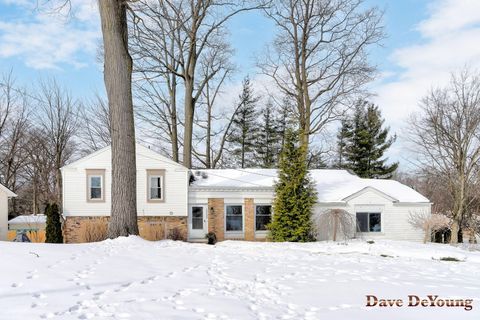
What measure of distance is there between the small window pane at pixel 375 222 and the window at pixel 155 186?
35.2 ft

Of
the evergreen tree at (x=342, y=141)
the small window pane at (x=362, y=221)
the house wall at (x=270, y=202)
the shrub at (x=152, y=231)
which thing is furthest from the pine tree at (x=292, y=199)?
the evergreen tree at (x=342, y=141)

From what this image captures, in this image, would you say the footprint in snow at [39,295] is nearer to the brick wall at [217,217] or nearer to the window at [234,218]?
the brick wall at [217,217]

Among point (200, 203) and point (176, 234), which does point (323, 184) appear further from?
point (176, 234)

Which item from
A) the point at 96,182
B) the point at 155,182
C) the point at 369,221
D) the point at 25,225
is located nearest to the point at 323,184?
the point at 369,221

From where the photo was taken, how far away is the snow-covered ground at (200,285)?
4.88 metres

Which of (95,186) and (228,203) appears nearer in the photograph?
(95,186)

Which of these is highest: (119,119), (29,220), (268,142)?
(268,142)

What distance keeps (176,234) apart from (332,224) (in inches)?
297

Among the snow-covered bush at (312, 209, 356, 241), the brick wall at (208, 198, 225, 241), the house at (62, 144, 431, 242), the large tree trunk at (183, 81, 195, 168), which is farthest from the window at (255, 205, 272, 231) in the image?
the large tree trunk at (183, 81, 195, 168)

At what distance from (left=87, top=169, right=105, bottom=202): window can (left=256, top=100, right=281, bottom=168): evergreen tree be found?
53.5ft

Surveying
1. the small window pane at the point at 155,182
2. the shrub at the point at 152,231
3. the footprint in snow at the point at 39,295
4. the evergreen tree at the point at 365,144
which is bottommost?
Result: the shrub at the point at 152,231

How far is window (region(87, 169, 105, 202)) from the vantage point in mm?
21969

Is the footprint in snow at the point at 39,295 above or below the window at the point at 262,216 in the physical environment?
above

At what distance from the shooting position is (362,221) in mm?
22625
